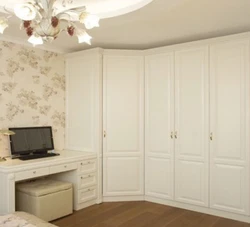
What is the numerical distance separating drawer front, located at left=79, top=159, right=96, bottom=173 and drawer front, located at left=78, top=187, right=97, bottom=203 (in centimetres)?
27

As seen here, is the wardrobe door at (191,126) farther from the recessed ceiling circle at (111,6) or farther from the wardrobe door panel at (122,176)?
the recessed ceiling circle at (111,6)

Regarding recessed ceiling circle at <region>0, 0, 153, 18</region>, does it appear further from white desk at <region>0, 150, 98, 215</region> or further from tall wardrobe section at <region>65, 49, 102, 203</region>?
white desk at <region>0, 150, 98, 215</region>

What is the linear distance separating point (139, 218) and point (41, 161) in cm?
143

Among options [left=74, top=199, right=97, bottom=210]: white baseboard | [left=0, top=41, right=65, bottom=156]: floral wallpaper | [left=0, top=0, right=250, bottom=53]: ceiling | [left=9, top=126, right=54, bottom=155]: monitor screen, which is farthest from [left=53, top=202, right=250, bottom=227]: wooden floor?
[left=0, top=0, right=250, bottom=53]: ceiling

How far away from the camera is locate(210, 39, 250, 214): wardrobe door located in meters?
3.29

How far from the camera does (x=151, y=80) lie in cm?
404

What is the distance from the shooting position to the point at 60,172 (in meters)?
3.66

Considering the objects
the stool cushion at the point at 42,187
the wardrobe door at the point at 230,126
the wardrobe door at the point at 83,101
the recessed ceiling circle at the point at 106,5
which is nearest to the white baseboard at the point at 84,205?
the stool cushion at the point at 42,187

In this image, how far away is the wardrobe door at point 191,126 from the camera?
3.58 m

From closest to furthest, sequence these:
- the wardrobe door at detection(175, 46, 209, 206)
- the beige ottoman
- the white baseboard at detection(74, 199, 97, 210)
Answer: the beige ottoman < the wardrobe door at detection(175, 46, 209, 206) < the white baseboard at detection(74, 199, 97, 210)

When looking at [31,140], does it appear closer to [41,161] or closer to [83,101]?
[41,161]

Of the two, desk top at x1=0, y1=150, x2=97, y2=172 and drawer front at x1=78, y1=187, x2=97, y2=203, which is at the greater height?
desk top at x1=0, y1=150, x2=97, y2=172

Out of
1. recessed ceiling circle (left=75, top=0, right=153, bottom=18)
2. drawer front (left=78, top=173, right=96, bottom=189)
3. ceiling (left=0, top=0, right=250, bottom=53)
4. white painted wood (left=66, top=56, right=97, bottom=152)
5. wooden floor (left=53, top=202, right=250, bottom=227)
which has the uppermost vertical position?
recessed ceiling circle (left=75, top=0, right=153, bottom=18)

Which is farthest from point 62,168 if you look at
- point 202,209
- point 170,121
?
point 202,209
